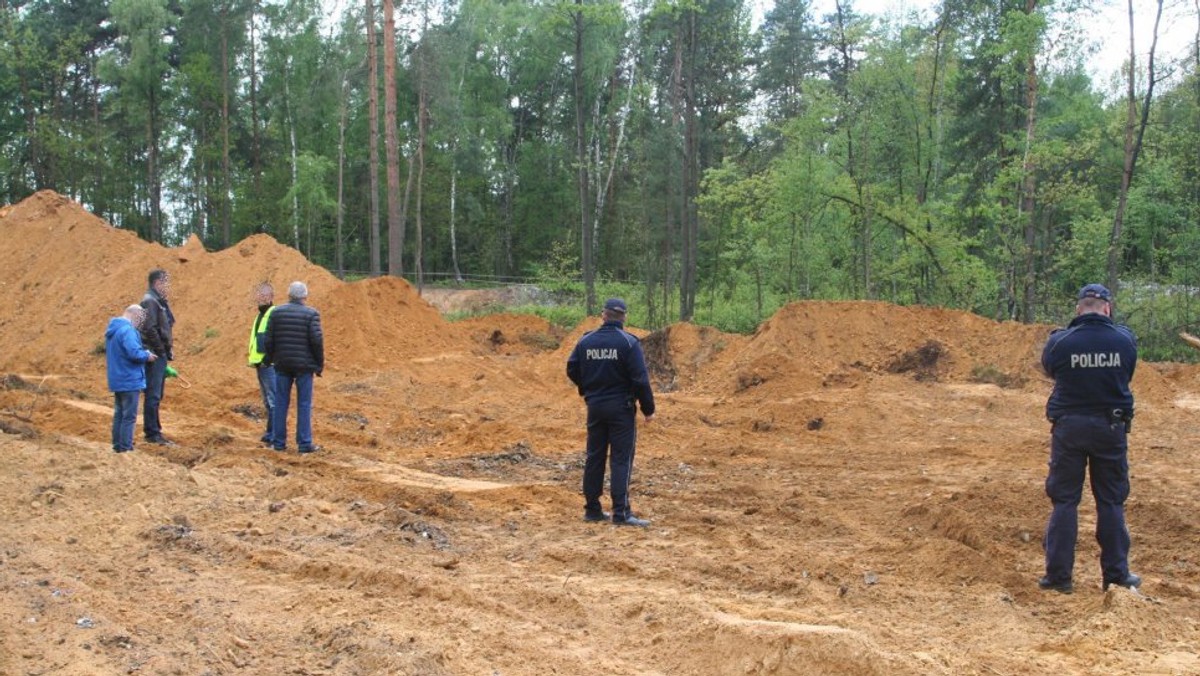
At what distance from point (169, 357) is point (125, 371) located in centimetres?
98

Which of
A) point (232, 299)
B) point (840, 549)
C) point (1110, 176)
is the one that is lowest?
point (840, 549)

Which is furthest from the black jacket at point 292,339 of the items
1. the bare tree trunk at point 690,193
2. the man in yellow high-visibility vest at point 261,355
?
the bare tree trunk at point 690,193

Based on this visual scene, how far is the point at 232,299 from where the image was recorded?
21.6m

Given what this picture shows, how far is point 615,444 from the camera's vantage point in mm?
7898

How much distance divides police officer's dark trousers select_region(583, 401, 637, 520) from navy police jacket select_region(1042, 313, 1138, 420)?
10.4 feet

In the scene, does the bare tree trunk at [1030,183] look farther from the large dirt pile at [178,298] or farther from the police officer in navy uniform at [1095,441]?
the police officer in navy uniform at [1095,441]

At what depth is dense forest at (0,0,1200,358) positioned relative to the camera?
24719mm

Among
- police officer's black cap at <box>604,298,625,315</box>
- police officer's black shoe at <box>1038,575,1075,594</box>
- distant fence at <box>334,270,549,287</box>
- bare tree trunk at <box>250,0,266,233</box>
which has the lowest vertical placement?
police officer's black shoe at <box>1038,575,1075,594</box>

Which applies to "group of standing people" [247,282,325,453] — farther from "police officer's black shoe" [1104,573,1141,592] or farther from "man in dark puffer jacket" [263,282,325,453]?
"police officer's black shoe" [1104,573,1141,592]

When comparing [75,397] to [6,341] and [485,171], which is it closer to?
[6,341]

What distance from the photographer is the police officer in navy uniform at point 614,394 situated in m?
7.80

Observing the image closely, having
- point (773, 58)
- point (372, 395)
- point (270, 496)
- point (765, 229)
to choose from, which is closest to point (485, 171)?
point (773, 58)

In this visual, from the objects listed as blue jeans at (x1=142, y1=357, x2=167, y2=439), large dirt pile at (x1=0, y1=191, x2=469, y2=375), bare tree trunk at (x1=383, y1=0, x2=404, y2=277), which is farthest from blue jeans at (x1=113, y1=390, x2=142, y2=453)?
bare tree trunk at (x1=383, y1=0, x2=404, y2=277)

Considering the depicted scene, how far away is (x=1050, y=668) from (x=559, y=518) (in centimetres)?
427
